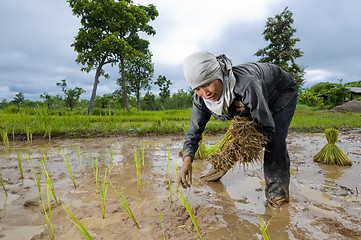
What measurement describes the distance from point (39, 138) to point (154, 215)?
16.3 ft

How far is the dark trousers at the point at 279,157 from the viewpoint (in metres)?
1.94

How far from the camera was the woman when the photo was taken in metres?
1.49

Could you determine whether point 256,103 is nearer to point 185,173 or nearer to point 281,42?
point 185,173

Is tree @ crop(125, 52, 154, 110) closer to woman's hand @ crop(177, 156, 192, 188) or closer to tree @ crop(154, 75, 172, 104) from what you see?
tree @ crop(154, 75, 172, 104)

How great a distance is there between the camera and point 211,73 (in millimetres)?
1488

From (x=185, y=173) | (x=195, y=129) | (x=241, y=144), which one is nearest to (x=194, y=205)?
(x=185, y=173)

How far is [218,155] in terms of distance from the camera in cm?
168

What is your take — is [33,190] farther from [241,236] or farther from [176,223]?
[241,236]

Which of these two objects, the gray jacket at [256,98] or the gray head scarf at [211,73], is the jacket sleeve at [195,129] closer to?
the gray jacket at [256,98]

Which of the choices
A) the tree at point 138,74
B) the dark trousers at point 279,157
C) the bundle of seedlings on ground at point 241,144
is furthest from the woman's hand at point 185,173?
the tree at point 138,74

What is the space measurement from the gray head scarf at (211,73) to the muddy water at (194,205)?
0.92m

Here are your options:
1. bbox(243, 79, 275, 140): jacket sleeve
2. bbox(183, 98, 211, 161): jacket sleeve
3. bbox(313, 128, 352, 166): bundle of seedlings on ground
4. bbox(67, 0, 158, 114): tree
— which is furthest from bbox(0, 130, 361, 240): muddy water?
bbox(67, 0, 158, 114): tree

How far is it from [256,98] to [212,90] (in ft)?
0.99

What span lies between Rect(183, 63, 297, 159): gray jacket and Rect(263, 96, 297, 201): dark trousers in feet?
0.28
